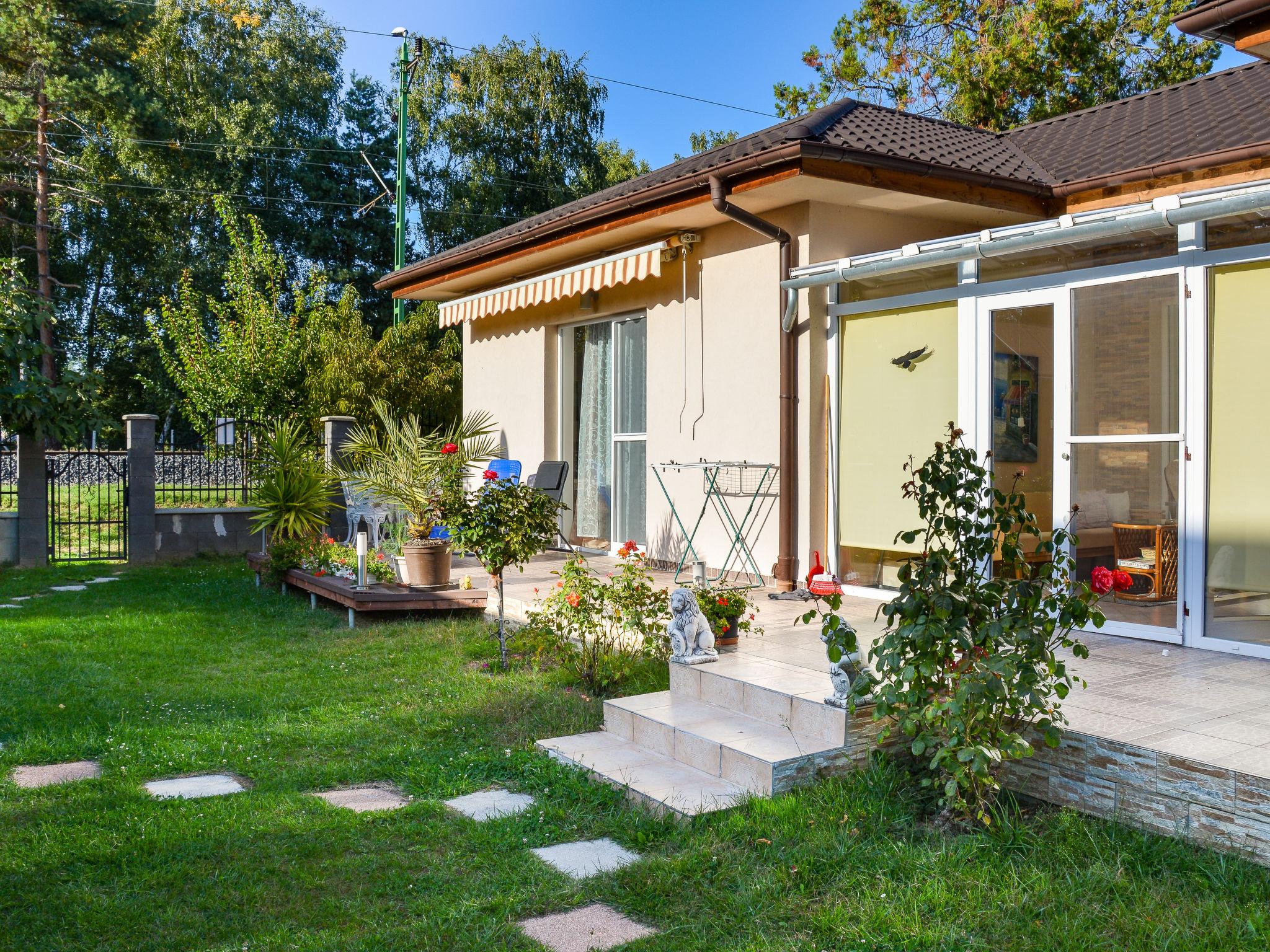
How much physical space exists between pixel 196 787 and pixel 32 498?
9.98 m

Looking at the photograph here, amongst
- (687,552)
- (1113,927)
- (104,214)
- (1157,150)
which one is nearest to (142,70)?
(104,214)

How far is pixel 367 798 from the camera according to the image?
15.3 ft

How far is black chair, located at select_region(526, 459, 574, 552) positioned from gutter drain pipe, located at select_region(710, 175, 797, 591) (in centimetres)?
334

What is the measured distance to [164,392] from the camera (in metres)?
27.2

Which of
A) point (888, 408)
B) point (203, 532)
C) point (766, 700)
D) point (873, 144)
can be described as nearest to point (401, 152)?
point (203, 532)

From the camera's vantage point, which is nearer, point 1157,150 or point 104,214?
point 1157,150

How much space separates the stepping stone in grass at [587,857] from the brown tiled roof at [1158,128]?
A: 678 centimetres

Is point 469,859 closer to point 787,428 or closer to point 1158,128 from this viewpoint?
point 787,428

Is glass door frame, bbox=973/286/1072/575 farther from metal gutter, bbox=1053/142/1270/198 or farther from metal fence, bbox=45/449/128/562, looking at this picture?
metal fence, bbox=45/449/128/562


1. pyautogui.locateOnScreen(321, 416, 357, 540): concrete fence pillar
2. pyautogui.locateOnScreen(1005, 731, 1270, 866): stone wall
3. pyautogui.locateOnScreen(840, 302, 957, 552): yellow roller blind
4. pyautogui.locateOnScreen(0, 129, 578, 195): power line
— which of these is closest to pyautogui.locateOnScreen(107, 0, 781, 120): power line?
pyautogui.locateOnScreen(0, 129, 578, 195): power line

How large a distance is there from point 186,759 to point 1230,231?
657cm

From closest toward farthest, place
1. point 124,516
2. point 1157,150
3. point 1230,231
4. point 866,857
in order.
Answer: point 866,857 < point 1230,231 < point 1157,150 < point 124,516

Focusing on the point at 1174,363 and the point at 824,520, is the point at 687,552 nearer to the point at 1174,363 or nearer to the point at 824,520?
the point at 824,520

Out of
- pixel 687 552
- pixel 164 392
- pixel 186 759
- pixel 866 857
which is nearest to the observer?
pixel 866 857
